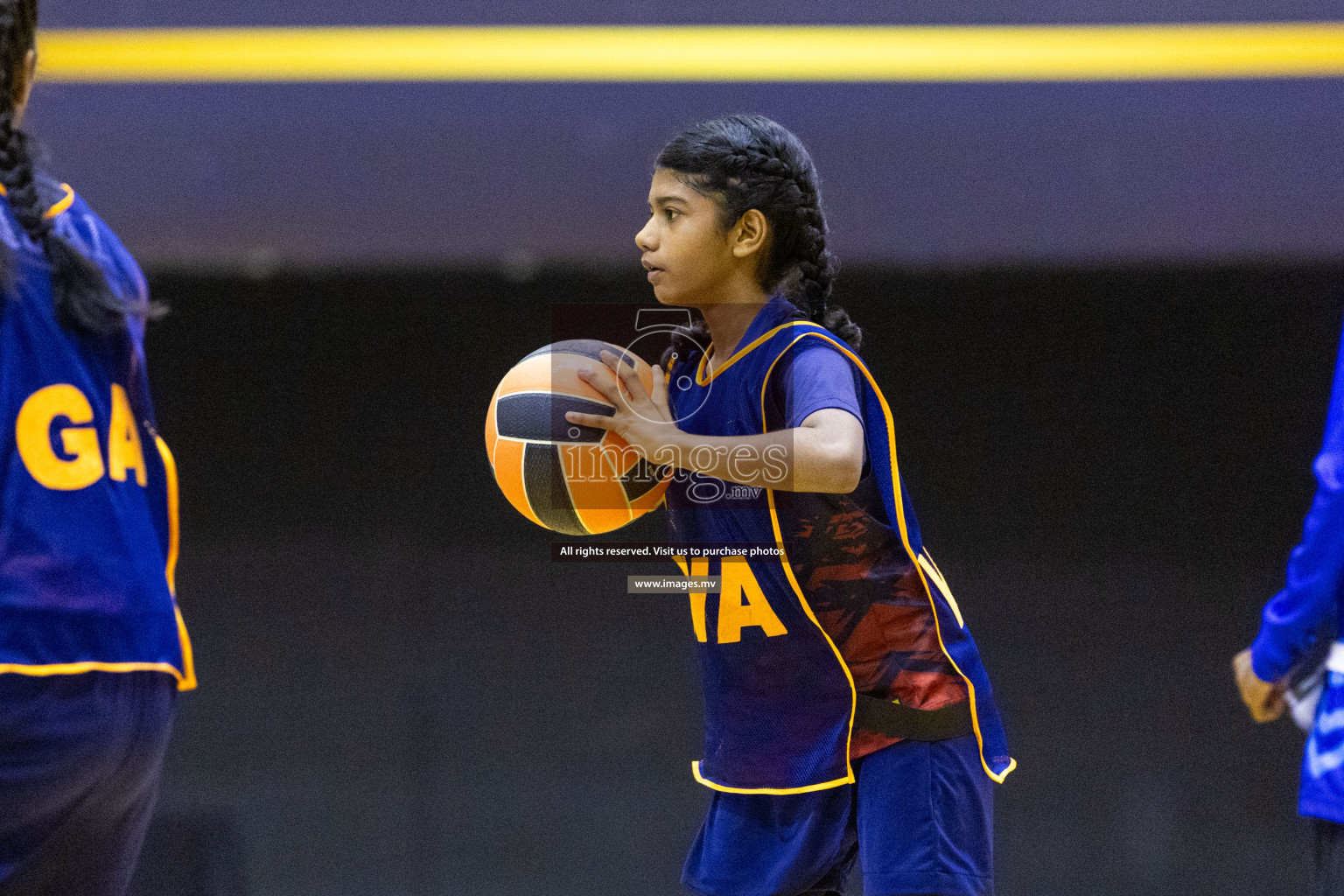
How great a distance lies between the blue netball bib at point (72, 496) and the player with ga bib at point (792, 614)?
0.67 m

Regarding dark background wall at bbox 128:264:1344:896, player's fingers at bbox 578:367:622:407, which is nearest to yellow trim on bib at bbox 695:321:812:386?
player's fingers at bbox 578:367:622:407

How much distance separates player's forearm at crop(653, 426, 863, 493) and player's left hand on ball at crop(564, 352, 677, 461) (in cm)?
3

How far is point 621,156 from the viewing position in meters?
3.36

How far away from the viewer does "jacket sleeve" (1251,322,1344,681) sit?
1.28m

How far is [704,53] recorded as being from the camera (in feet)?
10.9

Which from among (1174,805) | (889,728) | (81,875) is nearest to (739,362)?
(889,728)

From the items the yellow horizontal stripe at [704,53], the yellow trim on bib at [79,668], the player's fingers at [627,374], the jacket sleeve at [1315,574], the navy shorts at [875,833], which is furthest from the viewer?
the yellow horizontal stripe at [704,53]

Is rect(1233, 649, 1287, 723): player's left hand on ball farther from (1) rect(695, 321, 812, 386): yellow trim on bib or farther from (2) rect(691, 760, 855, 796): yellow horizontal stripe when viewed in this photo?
(1) rect(695, 321, 812, 386): yellow trim on bib

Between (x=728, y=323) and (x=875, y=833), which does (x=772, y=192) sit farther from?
(x=875, y=833)

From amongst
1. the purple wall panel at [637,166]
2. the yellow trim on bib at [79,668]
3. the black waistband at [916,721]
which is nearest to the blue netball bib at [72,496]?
the yellow trim on bib at [79,668]

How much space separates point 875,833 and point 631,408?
70 cm

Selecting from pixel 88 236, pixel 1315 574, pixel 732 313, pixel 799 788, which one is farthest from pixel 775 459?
pixel 88 236

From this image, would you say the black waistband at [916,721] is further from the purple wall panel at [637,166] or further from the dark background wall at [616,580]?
the purple wall panel at [637,166]

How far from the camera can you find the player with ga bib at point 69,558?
3.85 ft
